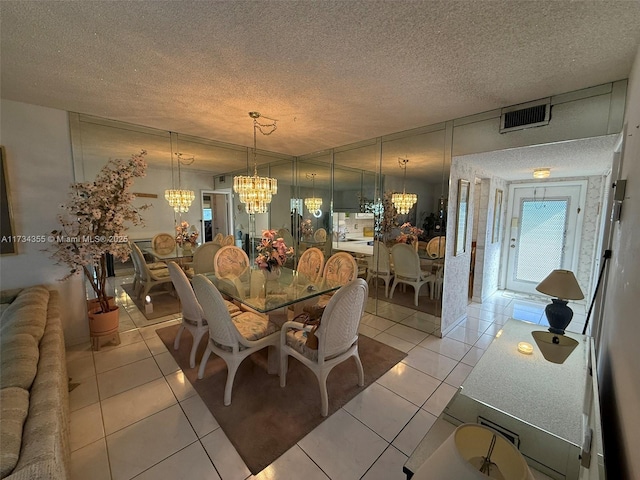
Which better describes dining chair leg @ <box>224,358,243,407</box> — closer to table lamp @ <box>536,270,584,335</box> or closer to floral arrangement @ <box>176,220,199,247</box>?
floral arrangement @ <box>176,220,199,247</box>

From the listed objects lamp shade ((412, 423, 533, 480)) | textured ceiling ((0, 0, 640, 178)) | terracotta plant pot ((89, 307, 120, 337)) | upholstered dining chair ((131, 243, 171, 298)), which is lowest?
terracotta plant pot ((89, 307, 120, 337))

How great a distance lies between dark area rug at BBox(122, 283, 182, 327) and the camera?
339 cm

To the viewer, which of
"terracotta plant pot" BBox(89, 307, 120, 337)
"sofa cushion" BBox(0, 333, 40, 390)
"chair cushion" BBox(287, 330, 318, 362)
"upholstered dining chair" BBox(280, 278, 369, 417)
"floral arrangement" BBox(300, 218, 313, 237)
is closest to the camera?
"sofa cushion" BBox(0, 333, 40, 390)

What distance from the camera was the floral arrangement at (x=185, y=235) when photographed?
3482 mm

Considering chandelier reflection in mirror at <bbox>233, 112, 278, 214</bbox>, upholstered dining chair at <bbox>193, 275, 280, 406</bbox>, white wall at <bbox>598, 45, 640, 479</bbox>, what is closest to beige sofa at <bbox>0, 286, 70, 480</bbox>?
upholstered dining chair at <bbox>193, 275, 280, 406</bbox>

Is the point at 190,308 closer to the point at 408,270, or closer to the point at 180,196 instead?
the point at 180,196

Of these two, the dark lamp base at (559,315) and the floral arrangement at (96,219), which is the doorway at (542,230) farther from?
the floral arrangement at (96,219)

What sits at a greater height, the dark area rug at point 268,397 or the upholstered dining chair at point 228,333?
the upholstered dining chair at point 228,333

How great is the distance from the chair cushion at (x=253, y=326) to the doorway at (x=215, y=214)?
1898 millimetres

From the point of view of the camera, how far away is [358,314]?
2006mm

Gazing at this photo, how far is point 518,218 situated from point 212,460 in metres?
5.55

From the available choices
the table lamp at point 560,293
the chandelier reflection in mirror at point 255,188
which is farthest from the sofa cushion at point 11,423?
the table lamp at point 560,293

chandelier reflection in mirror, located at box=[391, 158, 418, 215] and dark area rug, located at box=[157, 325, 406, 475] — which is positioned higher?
chandelier reflection in mirror, located at box=[391, 158, 418, 215]

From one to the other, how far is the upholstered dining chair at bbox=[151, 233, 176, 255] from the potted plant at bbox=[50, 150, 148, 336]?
613 millimetres
